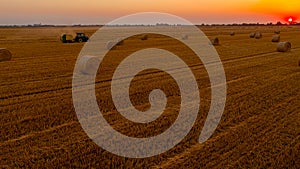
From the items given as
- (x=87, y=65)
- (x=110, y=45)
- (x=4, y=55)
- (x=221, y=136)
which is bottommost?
(x=221, y=136)

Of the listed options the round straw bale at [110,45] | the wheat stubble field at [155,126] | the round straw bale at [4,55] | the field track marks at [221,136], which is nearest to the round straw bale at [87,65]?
the wheat stubble field at [155,126]

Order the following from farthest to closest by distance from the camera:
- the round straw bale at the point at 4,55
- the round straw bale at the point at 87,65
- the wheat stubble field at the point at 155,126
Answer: the round straw bale at the point at 4,55 → the round straw bale at the point at 87,65 → the wheat stubble field at the point at 155,126

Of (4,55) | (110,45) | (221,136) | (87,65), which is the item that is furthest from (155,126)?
(110,45)

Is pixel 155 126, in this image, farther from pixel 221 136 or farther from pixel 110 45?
pixel 110 45

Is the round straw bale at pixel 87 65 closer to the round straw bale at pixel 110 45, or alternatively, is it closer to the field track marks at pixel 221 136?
the field track marks at pixel 221 136

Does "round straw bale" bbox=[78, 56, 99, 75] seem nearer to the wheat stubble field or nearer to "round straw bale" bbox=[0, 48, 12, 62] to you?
the wheat stubble field

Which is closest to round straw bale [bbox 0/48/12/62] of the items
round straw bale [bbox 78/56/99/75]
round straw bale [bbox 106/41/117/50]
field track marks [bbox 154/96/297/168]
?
round straw bale [bbox 78/56/99/75]

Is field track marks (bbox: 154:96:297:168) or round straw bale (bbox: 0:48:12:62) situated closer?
field track marks (bbox: 154:96:297:168)

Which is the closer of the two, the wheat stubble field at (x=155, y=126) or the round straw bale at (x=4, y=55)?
the wheat stubble field at (x=155, y=126)

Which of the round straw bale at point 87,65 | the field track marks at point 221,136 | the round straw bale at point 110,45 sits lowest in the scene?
the field track marks at point 221,136

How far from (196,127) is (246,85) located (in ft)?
16.0

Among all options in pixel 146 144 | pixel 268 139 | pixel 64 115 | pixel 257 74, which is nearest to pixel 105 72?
pixel 64 115

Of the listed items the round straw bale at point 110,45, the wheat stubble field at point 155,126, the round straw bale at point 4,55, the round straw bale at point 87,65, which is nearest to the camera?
the wheat stubble field at point 155,126

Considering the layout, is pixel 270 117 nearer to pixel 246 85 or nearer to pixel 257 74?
pixel 246 85
